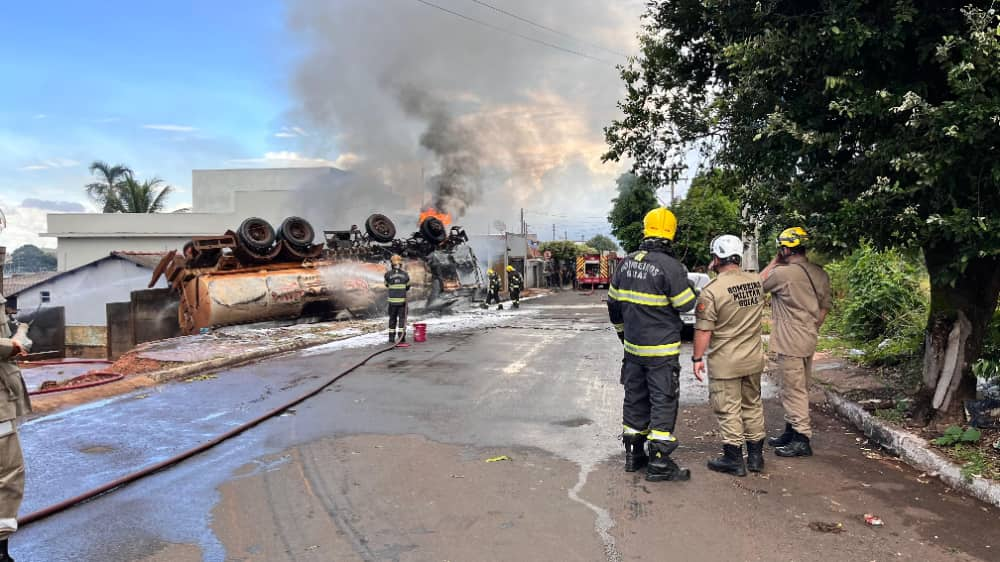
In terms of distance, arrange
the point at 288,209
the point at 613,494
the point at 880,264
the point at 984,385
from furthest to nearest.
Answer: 1. the point at 288,209
2. the point at 880,264
3. the point at 984,385
4. the point at 613,494

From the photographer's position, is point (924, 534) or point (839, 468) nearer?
point (924, 534)

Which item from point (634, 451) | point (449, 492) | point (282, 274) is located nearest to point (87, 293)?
point (282, 274)

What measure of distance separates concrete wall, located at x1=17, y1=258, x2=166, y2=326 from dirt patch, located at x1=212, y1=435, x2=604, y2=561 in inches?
742

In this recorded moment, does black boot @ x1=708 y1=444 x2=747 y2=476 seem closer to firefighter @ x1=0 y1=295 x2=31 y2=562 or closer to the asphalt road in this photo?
the asphalt road

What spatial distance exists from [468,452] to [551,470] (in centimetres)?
78

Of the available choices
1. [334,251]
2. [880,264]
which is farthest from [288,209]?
[880,264]

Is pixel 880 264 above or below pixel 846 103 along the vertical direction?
below

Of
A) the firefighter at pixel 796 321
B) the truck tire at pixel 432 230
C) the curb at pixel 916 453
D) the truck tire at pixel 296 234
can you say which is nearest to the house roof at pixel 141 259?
the truck tire at pixel 296 234

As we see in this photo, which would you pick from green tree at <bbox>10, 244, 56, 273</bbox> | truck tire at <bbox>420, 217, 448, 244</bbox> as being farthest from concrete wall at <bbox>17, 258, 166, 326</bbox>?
green tree at <bbox>10, 244, 56, 273</bbox>

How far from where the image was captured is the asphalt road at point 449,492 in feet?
11.3

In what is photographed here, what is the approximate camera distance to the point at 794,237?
514cm

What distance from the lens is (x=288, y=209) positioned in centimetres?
3662

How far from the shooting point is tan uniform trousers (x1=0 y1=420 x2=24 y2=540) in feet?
10.7

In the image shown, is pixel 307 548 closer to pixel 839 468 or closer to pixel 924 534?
pixel 924 534
